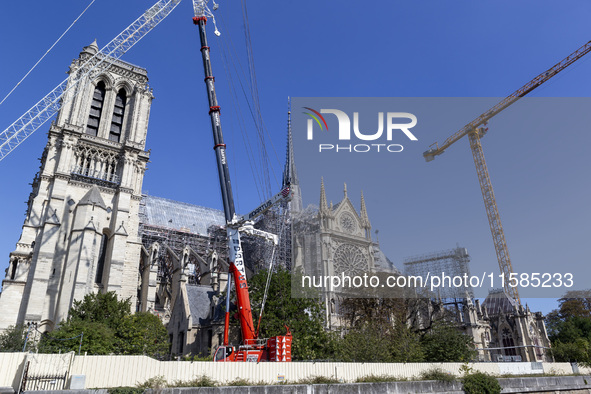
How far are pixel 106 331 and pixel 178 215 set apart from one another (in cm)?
3991

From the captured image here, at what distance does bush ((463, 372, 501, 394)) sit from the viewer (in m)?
21.3

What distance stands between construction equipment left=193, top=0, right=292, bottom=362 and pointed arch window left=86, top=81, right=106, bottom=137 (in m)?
17.7

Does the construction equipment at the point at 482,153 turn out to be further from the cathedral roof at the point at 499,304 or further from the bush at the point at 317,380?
the bush at the point at 317,380

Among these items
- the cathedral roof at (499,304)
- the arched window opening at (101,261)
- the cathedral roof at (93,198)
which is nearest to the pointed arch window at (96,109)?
the cathedral roof at (93,198)

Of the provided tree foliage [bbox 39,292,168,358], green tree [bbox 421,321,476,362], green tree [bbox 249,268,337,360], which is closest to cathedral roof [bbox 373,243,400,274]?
green tree [bbox 421,321,476,362]

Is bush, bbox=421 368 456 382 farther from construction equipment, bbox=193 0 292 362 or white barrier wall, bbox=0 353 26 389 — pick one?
white barrier wall, bbox=0 353 26 389

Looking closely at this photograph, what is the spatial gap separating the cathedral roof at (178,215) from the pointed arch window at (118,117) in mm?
14642

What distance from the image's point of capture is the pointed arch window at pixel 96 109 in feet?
144

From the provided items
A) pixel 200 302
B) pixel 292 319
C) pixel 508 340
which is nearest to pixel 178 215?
pixel 200 302

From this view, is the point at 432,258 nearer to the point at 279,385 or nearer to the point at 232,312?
the point at 232,312

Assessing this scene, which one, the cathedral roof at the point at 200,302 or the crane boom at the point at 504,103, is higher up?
the crane boom at the point at 504,103

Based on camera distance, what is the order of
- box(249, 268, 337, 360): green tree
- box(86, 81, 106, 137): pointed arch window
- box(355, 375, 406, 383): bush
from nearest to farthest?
box(355, 375, 406, 383): bush, box(249, 268, 337, 360): green tree, box(86, 81, 106, 137): pointed arch window

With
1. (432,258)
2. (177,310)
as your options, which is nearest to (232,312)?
(177,310)

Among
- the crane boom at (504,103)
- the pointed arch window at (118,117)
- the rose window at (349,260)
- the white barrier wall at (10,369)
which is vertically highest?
the crane boom at (504,103)
